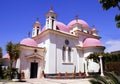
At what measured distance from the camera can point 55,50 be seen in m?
28.3

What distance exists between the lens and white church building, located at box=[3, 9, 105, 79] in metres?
26.7

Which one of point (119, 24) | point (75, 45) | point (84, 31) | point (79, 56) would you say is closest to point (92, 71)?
point (79, 56)

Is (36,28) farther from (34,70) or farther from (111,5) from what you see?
(111,5)

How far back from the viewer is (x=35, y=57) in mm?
27109

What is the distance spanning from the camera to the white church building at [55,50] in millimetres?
26719

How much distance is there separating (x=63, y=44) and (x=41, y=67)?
6073 millimetres

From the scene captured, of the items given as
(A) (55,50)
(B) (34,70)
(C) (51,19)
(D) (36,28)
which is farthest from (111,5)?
(D) (36,28)

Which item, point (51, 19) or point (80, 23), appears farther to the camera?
point (80, 23)

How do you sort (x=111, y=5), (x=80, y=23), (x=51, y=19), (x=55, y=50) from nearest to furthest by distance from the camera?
(x=111, y=5)
(x=55, y=50)
(x=51, y=19)
(x=80, y=23)

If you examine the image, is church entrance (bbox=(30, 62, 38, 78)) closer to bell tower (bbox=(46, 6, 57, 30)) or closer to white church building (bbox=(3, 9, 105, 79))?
white church building (bbox=(3, 9, 105, 79))

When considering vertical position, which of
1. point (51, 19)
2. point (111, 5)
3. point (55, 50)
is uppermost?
point (51, 19)

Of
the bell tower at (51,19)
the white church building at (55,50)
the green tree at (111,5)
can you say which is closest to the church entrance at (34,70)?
the white church building at (55,50)

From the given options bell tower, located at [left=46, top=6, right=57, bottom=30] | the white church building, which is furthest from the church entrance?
bell tower, located at [left=46, top=6, right=57, bottom=30]

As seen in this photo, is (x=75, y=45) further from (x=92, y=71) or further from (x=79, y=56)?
(x=92, y=71)
